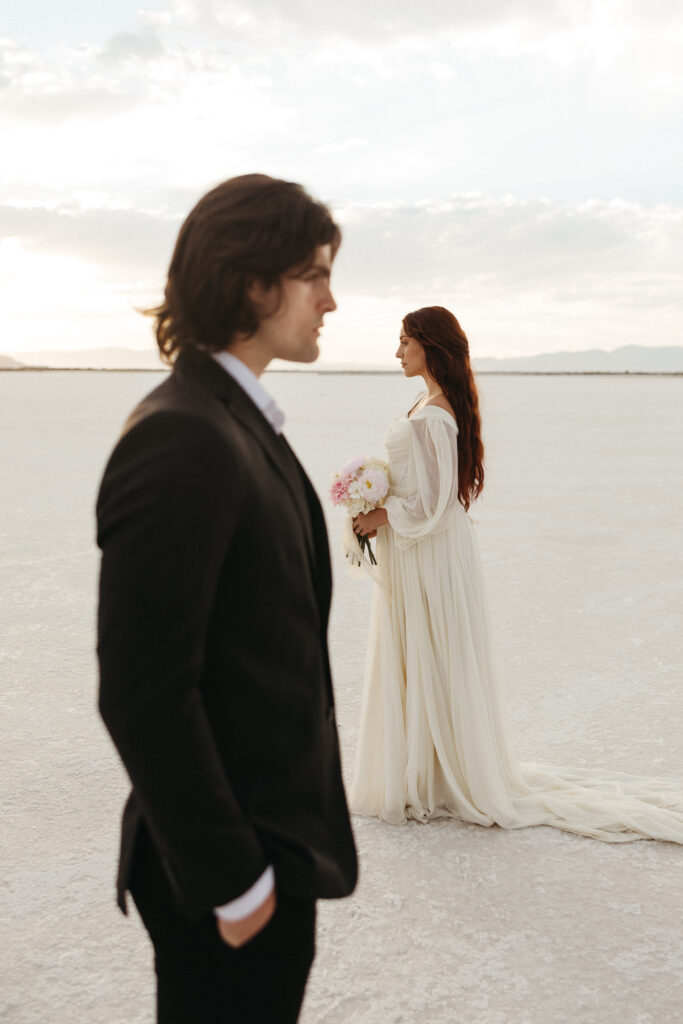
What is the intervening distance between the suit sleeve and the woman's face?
2.92 m

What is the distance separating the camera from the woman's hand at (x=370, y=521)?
441 cm

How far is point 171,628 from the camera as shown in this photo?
1359 mm

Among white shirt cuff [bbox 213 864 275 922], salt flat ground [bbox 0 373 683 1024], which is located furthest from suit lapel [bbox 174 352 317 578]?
salt flat ground [bbox 0 373 683 1024]

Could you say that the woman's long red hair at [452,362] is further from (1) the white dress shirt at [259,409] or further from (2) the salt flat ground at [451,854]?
(1) the white dress shirt at [259,409]

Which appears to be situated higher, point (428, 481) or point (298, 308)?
point (298, 308)

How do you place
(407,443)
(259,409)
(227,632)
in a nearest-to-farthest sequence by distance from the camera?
(227,632) → (259,409) → (407,443)

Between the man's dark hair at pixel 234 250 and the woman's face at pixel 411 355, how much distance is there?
262cm

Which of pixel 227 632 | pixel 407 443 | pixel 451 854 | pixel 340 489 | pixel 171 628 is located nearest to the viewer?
pixel 171 628

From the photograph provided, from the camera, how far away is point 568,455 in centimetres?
2306

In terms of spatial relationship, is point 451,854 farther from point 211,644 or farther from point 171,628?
point 171,628

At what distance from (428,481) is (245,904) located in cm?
298

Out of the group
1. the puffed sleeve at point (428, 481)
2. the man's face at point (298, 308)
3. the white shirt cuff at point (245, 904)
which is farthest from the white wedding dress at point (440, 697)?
the white shirt cuff at point (245, 904)

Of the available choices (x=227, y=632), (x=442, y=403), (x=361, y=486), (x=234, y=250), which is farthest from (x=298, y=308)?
(x=361, y=486)

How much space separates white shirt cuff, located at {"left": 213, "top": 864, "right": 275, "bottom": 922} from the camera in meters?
1.43
